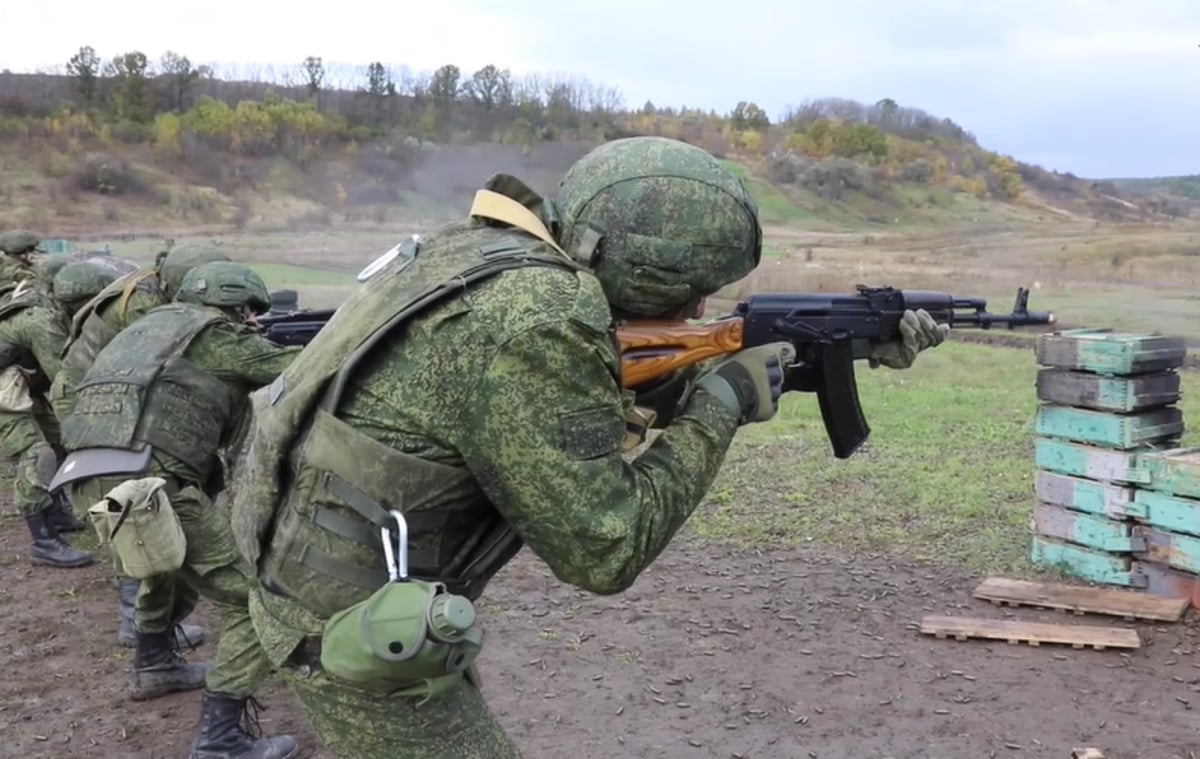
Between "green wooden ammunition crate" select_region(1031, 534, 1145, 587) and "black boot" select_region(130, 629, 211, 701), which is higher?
"green wooden ammunition crate" select_region(1031, 534, 1145, 587)

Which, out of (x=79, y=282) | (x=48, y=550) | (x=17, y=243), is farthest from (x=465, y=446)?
(x=17, y=243)

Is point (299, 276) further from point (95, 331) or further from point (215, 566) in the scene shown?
point (215, 566)

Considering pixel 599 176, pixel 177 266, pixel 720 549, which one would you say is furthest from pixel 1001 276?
pixel 599 176

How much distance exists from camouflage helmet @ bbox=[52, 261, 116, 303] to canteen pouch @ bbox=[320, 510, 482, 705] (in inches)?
206

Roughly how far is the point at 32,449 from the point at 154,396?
3.16 metres

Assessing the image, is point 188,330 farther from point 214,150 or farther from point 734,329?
point 214,150

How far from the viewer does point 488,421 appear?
6.85 feet

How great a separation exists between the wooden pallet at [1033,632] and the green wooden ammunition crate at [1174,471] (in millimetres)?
747

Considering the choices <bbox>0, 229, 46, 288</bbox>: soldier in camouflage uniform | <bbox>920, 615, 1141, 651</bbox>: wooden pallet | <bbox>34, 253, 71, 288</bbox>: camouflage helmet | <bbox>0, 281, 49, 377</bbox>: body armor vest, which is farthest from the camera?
<bbox>0, 229, 46, 288</bbox>: soldier in camouflage uniform

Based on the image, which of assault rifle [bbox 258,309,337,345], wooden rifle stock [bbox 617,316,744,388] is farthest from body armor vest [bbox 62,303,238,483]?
wooden rifle stock [bbox 617,316,744,388]

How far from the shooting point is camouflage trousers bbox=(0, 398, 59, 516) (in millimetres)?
6688

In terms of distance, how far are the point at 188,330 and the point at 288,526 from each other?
2.35 m

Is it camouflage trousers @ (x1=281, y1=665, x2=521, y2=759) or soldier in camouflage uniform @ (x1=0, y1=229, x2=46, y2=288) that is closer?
camouflage trousers @ (x1=281, y1=665, x2=521, y2=759)

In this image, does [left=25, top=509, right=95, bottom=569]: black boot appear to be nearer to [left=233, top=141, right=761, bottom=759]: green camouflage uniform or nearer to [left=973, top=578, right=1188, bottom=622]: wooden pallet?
[left=233, top=141, right=761, bottom=759]: green camouflage uniform
